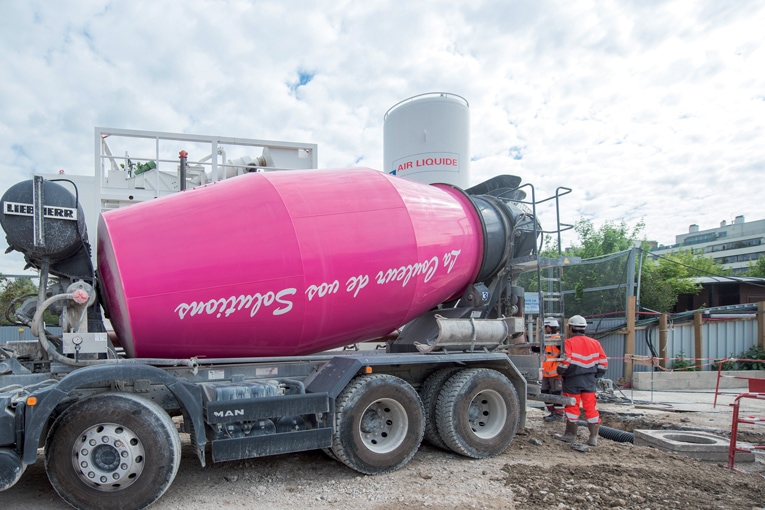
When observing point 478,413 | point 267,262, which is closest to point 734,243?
point 478,413

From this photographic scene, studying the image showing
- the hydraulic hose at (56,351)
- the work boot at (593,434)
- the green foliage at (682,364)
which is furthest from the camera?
the green foliage at (682,364)

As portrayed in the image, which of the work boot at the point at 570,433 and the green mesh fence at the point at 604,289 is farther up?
the green mesh fence at the point at 604,289

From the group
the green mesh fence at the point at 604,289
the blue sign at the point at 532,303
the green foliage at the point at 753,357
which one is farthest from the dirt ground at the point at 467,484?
the green foliage at the point at 753,357

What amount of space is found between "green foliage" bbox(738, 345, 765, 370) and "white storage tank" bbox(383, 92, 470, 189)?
12.1 m

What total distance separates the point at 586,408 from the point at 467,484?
232 cm

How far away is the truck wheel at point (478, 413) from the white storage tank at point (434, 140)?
3628 millimetres

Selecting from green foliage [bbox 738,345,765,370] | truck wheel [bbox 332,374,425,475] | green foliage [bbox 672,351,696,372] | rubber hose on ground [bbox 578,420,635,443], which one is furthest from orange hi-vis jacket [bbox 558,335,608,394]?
green foliage [bbox 738,345,765,370]

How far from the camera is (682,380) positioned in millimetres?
13656

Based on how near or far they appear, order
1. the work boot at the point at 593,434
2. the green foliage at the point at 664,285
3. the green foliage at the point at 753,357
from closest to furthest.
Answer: the work boot at the point at 593,434 < the green foliage at the point at 753,357 < the green foliage at the point at 664,285

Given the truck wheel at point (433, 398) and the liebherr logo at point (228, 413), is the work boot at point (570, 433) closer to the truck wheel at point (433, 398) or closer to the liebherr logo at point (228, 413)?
the truck wheel at point (433, 398)

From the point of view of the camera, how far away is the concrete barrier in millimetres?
13242

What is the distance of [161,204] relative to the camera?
535 cm

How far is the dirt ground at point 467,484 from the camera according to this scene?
15.2 feet

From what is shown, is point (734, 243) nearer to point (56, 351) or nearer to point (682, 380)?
point (682, 380)
